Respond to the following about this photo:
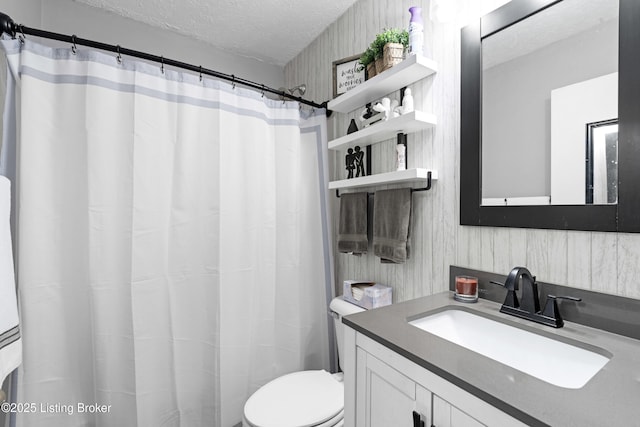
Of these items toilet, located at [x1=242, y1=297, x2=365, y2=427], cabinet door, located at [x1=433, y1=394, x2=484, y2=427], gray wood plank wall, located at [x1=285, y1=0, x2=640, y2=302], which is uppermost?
gray wood plank wall, located at [x1=285, y1=0, x2=640, y2=302]

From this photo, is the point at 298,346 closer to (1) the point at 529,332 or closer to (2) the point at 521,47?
(1) the point at 529,332

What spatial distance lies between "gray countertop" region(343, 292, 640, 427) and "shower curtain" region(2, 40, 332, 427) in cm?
92

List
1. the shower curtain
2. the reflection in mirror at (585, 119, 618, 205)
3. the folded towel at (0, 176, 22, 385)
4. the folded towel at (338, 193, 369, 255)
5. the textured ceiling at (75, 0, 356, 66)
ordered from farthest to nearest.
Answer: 1. the textured ceiling at (75, 0, 356, 66)
2. the folded towel at (338, 193, 369, 255)
3. the shower curtain
4. the folded towel at (0, 176, 22, 385)
5. the reflection in mirror at (585, 119, 618, 205)

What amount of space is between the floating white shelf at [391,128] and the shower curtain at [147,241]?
0.44 m

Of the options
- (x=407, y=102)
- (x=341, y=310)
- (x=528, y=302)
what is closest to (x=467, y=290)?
(x=528, y=302)

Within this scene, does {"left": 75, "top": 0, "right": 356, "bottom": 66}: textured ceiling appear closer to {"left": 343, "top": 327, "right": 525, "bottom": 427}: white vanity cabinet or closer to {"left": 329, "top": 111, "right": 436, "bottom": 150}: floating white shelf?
{"left": 329, "top": 111, "right": 436, "bottom": 150}: floating white shelf

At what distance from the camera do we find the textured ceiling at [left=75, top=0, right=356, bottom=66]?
1.64 m

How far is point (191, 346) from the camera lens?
1.44 metres

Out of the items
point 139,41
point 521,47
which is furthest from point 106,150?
point 521,47

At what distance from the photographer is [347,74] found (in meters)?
1.70

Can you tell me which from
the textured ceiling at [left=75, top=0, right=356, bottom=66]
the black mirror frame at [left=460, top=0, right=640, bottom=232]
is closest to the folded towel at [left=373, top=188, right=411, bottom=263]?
the black mirror frame at [left=460, top=0, right=640, bottom=232]

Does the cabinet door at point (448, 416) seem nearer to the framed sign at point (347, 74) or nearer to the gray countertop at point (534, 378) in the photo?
the gray countertop at point (534, 378)

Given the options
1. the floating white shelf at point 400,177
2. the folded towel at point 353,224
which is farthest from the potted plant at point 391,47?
the folded towel at point 353,224

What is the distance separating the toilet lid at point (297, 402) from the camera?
1.09m
